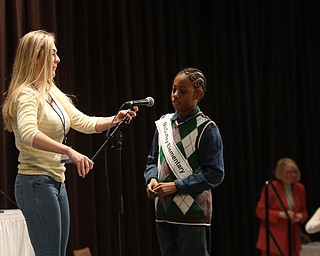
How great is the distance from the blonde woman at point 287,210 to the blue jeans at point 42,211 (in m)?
3.71

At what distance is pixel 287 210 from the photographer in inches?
236

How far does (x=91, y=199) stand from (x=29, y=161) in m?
2.65

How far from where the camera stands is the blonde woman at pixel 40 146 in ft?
8.19

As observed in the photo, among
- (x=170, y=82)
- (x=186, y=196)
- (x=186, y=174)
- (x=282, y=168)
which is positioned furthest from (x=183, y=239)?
(x=282, y=168)

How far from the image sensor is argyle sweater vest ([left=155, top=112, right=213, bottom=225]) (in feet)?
9.88

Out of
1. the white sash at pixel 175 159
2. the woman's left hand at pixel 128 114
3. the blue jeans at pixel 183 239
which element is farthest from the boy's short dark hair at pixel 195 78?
the blue jeans at pixel 183 239

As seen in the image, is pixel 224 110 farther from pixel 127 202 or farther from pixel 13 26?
pixel 13 26

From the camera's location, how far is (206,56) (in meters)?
6.50

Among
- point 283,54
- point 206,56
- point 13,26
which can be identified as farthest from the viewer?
point 283,54

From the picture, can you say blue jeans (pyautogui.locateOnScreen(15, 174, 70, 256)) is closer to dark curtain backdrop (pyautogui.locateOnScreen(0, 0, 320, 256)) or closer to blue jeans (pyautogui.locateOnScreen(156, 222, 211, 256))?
blue jeans (pyautogui.locateOnScreen(156, 222, 211, 256))

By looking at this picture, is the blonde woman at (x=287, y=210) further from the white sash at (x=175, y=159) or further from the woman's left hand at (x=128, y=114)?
the woman's left hand at (x=128, y=114)

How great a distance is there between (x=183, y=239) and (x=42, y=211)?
30.2 inches

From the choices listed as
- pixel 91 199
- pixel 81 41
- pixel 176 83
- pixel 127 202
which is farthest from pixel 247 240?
pixel 176 83

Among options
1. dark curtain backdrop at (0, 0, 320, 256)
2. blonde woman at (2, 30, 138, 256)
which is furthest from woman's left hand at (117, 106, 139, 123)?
dark curtain backdrop at (0, 0, 320, 256)
